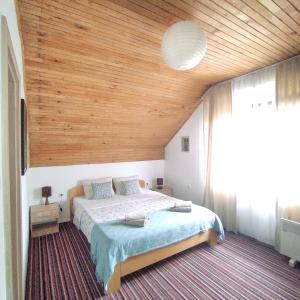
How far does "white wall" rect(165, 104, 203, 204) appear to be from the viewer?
13.6 ft

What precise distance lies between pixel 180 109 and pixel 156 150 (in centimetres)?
132

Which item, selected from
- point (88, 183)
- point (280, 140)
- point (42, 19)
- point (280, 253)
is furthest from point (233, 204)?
point (42, 19)

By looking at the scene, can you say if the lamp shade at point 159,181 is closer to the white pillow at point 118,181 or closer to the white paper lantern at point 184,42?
the white pillow at point 118,181

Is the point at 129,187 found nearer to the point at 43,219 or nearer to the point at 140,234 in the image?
the point at 43,219

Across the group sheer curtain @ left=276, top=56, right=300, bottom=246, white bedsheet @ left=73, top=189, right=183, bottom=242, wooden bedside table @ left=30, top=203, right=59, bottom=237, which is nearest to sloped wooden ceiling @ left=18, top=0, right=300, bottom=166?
sheer curtain @ left=276, top=56, right=300, bottom=246

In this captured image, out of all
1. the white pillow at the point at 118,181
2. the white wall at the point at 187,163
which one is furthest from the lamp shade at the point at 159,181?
the white pillow at the point at 118,181

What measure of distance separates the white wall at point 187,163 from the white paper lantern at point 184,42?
2523 millimetres

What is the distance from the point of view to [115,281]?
6.86ft

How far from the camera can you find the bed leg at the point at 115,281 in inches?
81.1

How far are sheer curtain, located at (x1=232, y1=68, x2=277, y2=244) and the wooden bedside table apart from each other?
120 inches

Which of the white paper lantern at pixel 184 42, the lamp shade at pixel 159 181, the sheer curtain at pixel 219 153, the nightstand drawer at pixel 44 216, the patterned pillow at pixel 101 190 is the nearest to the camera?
the white paper lantern at pixel 184 42

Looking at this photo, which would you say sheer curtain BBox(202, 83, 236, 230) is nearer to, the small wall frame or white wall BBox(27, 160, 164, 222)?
the small wall frame

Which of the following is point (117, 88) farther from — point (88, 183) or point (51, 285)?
point (51, 285)

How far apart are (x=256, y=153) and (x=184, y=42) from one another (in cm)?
227
